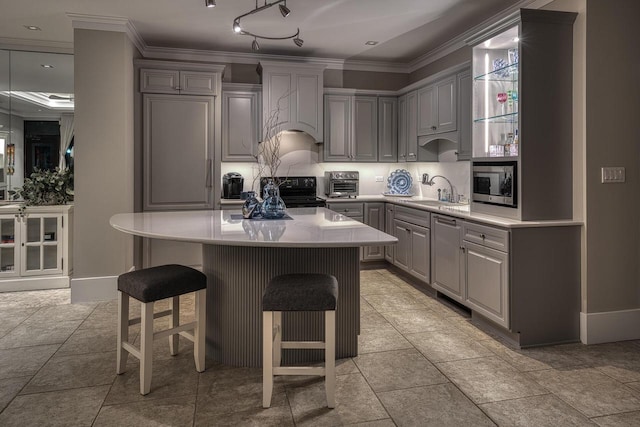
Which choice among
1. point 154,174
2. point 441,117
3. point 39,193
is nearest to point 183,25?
point 154,174

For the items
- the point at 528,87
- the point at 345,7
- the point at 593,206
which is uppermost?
the point at 345,7

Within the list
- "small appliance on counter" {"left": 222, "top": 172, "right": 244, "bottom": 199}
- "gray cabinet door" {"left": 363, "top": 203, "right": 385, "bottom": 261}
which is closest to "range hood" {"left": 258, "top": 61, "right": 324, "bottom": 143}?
"small appliance on counter" {"left": 222, "top": 172, "right": 244, "bottom": 199}

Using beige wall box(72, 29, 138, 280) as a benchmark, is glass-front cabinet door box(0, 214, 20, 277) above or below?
below

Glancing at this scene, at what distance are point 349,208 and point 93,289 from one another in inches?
112

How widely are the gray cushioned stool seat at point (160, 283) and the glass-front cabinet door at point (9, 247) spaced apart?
285 centimetres

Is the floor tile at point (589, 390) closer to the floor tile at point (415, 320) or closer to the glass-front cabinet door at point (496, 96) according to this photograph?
the floor tile at point (415, 320)

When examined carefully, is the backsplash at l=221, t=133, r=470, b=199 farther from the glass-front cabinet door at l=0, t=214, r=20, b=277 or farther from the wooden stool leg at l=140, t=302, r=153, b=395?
the wooden stool leg at l=140, t=302, r=153, b=395

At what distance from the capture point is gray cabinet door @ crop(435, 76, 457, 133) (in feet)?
14.5

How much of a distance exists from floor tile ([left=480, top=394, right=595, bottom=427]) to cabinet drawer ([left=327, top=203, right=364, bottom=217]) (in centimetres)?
322

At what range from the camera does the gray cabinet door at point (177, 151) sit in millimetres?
4777

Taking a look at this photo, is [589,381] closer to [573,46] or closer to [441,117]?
[573,46]

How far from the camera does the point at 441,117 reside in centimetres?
466

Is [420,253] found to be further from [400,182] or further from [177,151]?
[177,151]

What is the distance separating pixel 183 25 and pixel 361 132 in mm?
2418
